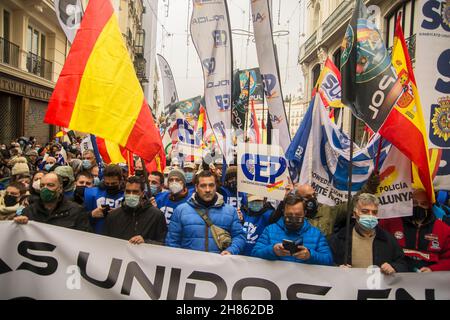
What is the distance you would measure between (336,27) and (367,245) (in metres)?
19.0

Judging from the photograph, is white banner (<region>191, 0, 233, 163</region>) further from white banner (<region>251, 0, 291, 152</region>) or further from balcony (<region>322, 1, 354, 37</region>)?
balcony (<region>322, 1, 354, 37</region>)

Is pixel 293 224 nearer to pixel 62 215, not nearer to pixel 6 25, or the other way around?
pixel 62 215

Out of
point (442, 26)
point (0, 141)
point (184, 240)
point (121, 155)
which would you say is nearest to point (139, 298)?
point (184, 240)

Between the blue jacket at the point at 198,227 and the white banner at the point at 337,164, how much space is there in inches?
52.1

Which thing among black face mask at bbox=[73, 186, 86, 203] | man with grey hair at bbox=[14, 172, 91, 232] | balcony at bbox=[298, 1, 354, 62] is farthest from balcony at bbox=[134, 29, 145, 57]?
man with grey hair at bbox=[14, 172, 91, 232]

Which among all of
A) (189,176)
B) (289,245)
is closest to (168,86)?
(189,176)

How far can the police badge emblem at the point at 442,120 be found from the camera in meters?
4.81

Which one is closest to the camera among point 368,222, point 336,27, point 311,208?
point 368,222

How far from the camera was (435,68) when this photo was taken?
4918mm

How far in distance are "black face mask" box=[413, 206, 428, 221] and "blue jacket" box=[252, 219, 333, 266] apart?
1.14 meters

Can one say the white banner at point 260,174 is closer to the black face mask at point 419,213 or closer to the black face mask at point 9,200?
the black face mask at point 419,213

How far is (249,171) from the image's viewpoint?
4.89m

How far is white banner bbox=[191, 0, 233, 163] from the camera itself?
5.92 metres
